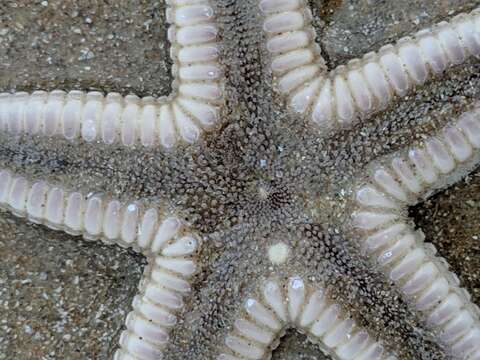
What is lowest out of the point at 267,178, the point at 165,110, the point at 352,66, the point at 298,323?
the point at 298,323

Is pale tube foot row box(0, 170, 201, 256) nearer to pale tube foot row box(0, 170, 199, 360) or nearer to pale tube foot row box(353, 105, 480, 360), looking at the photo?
pale tube foot row box(0, 170, 199, 360)

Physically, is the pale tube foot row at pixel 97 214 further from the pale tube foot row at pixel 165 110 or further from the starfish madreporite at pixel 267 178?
the pale tube foot row at pixel 165 110

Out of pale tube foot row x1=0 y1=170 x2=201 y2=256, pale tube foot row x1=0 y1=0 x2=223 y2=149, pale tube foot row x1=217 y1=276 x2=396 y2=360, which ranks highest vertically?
pale tube foot row x1=0 y1=0 x2=223 y2=149

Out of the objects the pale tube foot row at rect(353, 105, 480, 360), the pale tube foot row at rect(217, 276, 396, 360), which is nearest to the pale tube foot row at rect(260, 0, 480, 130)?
the pale tube foot row at rect(353, 105, 480, 360)

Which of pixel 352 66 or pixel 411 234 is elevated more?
pixel 352 66

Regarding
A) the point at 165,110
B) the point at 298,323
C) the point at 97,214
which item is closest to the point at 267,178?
the point at 165,110

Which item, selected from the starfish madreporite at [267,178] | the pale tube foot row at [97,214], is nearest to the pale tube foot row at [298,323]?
the starfish madreporite at [267,178]

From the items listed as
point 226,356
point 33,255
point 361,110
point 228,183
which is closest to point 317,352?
point 226,356

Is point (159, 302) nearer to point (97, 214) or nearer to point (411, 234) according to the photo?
point (97, 214)
